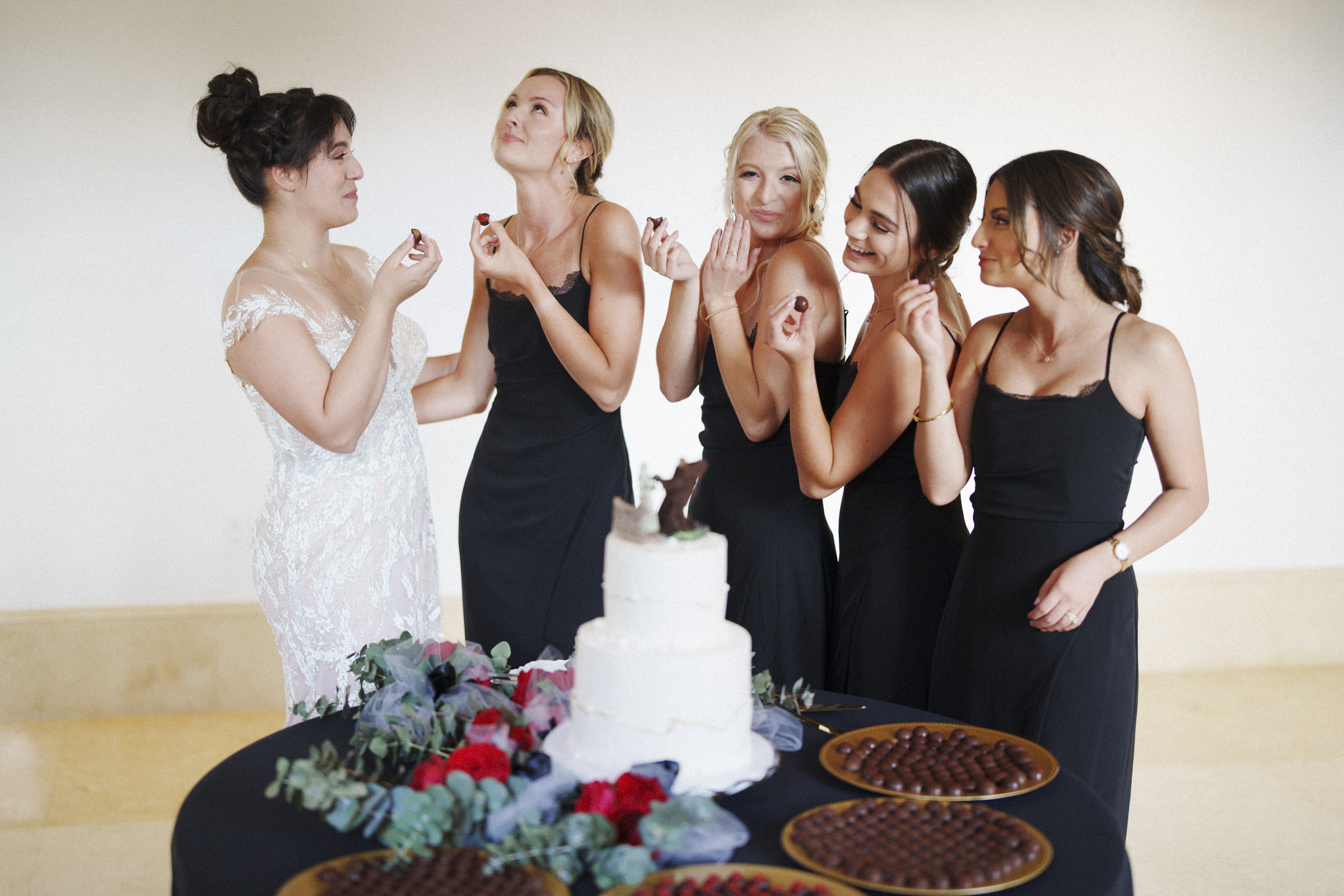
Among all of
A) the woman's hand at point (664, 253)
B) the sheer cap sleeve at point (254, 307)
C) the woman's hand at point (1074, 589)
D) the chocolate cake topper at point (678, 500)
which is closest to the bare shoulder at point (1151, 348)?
the woman's hand at point (1074, 589)

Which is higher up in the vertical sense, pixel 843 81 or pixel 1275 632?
pixel 843 81

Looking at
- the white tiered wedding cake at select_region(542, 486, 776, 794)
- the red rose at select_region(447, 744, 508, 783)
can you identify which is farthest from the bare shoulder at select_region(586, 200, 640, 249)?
the red rose at select_region(447, 744, 508, 783)

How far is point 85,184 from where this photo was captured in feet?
13.0

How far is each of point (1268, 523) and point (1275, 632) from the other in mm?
473

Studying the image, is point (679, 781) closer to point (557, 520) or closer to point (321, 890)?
point (321, 890)

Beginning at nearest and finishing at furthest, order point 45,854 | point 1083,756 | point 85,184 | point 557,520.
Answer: point 1083,756 < point 557,520 < point 45,854 < point 85,184

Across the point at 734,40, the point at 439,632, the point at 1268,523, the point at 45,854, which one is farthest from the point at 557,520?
the point at 1268,523

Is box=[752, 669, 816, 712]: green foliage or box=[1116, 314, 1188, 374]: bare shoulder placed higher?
box=[1116, 314, 1188, 374]: bare shoulder

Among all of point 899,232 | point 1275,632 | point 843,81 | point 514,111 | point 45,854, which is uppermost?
point 843,81

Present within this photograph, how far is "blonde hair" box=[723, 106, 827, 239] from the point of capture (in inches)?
102

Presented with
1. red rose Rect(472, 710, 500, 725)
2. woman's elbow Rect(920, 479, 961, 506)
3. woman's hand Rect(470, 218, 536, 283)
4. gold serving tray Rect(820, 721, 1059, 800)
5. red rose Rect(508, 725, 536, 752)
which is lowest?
gold serving tray Rect(820, 721, 1059, 800)

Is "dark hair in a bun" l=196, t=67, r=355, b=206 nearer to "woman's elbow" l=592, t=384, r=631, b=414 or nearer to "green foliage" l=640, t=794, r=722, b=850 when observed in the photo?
"woman's elbow" l=592, t=384, r=631, b=414

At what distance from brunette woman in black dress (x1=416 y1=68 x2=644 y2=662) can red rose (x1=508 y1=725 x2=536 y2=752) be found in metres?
1.12

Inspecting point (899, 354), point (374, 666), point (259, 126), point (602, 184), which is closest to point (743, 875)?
point (374, 666)
